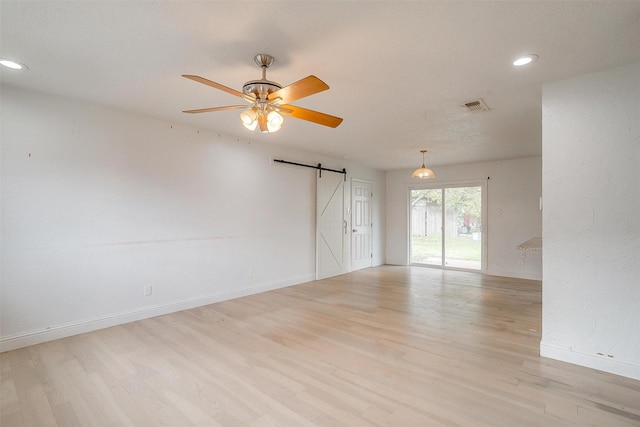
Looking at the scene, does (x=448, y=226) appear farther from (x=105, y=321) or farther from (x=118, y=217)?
(x=105, y=321)

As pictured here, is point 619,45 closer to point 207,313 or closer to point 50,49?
point 50,49

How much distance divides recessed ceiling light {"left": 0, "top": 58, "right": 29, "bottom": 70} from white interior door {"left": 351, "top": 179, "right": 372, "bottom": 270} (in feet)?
19.0

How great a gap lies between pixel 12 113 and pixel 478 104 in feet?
15.7

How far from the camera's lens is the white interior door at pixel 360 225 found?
24.1ft

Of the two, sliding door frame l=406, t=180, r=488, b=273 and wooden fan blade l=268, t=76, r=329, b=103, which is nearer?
wooden fan blade l=268, t=76, r=329, b=103

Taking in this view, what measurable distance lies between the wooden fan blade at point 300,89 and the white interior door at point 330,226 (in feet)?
13.4

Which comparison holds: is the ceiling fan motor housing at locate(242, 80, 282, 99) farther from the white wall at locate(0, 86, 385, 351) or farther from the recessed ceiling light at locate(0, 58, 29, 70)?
the white wall at locate(0, 86, 385, 351)

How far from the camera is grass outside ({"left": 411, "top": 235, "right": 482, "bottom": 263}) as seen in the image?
23.6 ft

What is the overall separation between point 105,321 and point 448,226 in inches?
277

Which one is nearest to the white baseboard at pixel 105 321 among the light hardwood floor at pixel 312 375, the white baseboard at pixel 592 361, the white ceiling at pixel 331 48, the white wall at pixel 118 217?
the white wall at pixel 118 217

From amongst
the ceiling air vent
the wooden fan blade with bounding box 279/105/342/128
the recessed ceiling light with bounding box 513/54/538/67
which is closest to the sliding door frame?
the ceiling air vent

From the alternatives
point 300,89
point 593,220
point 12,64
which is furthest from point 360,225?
point 12,64

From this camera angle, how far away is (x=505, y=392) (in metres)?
2.23

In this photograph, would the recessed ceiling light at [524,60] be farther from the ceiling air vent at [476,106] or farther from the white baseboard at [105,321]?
the white baseboard at [105,321]
